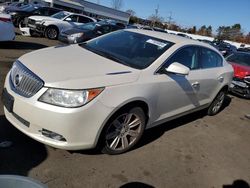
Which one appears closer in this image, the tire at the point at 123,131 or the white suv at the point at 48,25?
the tire at the point at 123,131

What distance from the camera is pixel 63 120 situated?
11.6 feet

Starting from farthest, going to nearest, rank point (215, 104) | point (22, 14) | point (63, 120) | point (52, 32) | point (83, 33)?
point (22, 14) < point (52, 32) < point (83, 33) < point (215, 104) < point (63, 120)

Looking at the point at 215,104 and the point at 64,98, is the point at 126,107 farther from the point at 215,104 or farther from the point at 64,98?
the point at 215,104

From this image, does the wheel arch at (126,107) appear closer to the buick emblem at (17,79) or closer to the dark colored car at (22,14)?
the buick emblem at (17,79)

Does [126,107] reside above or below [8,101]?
above

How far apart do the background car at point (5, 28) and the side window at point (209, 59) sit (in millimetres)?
6711

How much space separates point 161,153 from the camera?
4.71 metres

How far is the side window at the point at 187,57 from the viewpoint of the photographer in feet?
16.1

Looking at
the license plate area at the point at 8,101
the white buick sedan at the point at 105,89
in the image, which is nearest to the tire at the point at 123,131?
the white buick sedan at the point at 105,89

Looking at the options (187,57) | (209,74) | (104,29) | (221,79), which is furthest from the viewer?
(104,29)

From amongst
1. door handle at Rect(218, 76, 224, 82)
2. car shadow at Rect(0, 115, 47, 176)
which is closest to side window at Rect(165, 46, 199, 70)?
door handle at Rect(218, 76, 224, 82)

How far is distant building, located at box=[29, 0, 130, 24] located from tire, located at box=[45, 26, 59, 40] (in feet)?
132

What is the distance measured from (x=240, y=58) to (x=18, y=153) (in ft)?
30.1

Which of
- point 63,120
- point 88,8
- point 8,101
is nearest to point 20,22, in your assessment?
point 8,101
